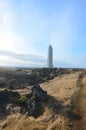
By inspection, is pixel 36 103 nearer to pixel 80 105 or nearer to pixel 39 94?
pixel 39 94

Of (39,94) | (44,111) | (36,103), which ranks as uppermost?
(39,94)

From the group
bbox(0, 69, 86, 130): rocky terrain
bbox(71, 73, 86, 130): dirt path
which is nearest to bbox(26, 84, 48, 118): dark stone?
bbox(0, 69, 86, 130): rocky terrain

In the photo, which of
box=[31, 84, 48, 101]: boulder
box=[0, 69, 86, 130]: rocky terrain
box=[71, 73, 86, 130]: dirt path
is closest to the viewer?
box=[71, 73, 86, 130]: dirt path

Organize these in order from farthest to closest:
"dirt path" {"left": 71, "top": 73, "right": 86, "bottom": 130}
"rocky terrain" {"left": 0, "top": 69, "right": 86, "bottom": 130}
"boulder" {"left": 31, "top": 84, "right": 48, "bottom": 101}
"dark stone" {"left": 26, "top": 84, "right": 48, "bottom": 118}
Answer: "boulder" {"left": 31, "top": 84, "right": 48, "bottom": 101}
"dark stone" {"left": 26, "top": 84, "right": 48, "bottom": 118}
"rocky terrain" {"left": 0, "top": 69, "right": 86, "bottom": 130}
"dirt path" {"left": 71, "top": 73, "right": 86, "bottom": 130}

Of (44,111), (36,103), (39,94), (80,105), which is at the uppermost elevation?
(39,94)

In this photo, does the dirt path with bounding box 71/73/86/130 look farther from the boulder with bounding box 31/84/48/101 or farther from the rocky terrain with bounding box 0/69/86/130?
the boulder with bounding box 31/84/48/101

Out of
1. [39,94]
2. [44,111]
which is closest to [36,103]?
[44,111]

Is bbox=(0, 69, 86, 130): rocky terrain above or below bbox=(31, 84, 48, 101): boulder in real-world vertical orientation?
below

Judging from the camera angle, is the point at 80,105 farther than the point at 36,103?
No

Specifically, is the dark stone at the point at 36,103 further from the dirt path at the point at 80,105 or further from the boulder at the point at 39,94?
the dirt path at the point at 80,105

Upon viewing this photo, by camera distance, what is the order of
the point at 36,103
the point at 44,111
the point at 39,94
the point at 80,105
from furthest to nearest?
the point at 39,94 < the point at 36,103 < the point at 80,105 < the point at 44,111

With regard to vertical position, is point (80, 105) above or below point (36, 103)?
below

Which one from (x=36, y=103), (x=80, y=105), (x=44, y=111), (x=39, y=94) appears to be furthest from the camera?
(x=39, y=94)

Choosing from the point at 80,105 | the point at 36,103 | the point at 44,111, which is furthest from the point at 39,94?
the point at 80,105
